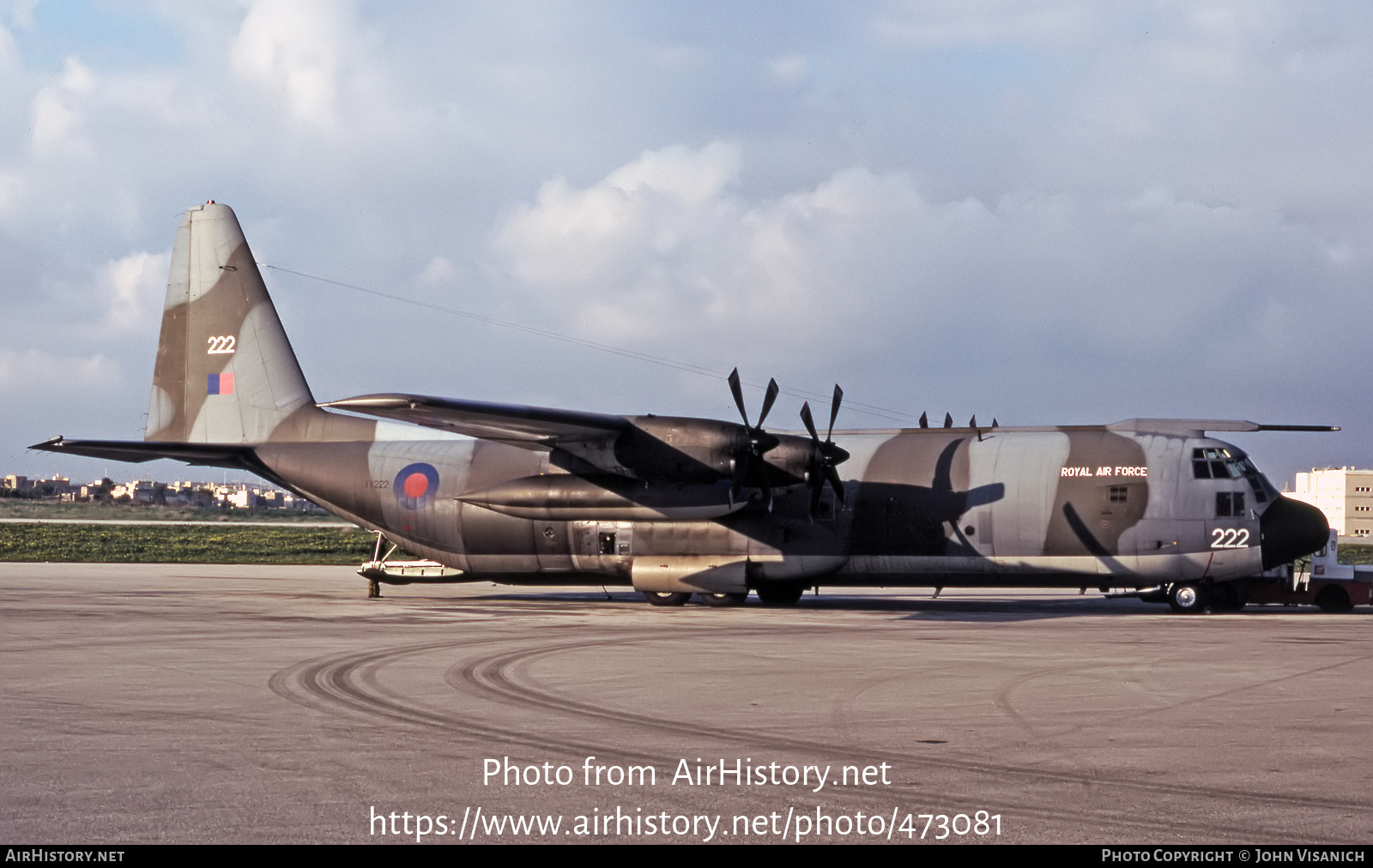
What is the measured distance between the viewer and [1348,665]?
16625 millimetres

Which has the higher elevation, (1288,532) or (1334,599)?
(1288,532)

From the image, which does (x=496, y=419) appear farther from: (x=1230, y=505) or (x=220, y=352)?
(x=1230, y=505)

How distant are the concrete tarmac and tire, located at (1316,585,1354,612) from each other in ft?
23.8

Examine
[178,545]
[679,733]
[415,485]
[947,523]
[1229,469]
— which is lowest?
[178,545]

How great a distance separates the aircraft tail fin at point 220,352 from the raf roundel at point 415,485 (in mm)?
3802

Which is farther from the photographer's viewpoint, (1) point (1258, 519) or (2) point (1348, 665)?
(1) point (1258, 519)

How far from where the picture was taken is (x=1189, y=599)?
88.8ft

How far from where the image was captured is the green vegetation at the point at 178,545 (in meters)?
53.8

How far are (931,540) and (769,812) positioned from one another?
1989cm

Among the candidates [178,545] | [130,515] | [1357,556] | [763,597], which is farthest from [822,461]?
[130,515]

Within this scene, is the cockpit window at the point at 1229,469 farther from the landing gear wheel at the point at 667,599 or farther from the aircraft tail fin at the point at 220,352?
the aircraft tail fin at the point at 220,352

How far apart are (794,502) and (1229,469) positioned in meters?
9.38
